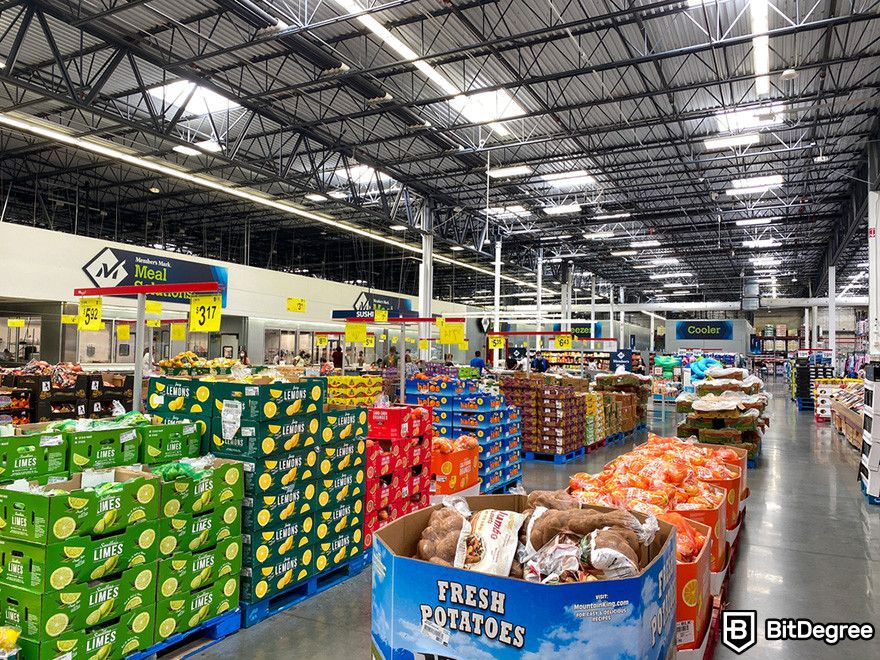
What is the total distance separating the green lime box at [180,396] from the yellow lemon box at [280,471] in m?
0.56

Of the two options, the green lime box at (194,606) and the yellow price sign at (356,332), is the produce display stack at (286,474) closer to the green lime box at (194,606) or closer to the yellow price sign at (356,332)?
the green lime box at (194,606)

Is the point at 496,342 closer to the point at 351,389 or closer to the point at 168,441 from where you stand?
the point at 351,389

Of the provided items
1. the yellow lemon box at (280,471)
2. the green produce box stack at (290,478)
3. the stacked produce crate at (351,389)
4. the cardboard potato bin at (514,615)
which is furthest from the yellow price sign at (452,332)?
the cardboard potato bin at (514,615)

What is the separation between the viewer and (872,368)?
7.27 m

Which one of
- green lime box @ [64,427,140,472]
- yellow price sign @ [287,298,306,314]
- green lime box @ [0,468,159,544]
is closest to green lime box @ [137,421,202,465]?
green lime box @ [64,427,140,472]

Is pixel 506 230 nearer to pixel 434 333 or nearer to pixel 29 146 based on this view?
pixel 434 333

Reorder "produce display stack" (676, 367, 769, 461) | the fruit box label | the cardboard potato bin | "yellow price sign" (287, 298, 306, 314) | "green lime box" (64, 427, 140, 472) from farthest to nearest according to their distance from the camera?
"yellow price sign" (287, 298, 306, 314) → "produce display stack" (676, 367, 769, 461) → "green lime box" (64, 427, 140, 472) → the fruit box label → the cardboard potato bin

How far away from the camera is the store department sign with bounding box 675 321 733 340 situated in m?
23.5

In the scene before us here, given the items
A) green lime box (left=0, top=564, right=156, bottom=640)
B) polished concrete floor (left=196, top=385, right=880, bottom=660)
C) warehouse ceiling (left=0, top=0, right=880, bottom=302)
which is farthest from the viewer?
warehouse ceiling (left=0, top=0, right=880, bottom=302)

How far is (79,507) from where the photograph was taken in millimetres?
2857

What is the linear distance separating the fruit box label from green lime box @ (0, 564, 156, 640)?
66 cm

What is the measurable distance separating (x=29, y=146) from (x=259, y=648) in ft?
51.0

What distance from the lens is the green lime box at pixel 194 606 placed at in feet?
10.7

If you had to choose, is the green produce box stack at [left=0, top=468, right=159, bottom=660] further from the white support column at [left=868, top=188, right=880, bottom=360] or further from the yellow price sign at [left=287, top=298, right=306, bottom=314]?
the yellow price sign at [left=287, top=298, right=306, bottom=314]
